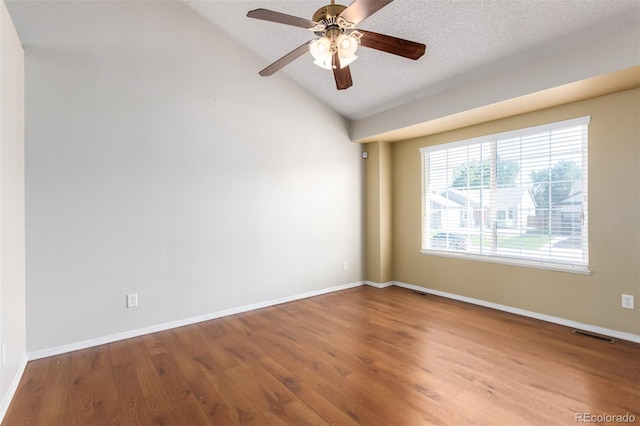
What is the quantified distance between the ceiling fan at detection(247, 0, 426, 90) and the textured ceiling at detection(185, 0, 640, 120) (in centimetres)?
80

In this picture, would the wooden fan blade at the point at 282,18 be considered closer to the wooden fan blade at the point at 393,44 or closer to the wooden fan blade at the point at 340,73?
the wooden fan blade at the point at 340,73

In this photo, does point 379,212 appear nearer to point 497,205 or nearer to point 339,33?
point 497,205

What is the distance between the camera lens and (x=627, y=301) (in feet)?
9.45

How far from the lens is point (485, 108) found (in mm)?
3324

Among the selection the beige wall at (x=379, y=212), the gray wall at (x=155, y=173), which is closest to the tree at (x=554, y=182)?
the beige wall at (x=379, y=212)

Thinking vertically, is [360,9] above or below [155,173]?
above

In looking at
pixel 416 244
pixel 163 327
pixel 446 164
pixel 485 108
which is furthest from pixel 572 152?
pixel 163 327

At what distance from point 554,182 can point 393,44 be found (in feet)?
7.98

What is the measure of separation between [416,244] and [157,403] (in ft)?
12.4

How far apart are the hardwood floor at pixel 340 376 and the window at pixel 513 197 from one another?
0.87 m

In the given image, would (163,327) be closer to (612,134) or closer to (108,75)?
(108,75)

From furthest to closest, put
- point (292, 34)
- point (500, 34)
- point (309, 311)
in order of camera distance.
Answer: point (309, 311) < point (292, 34) < point (500, 34)

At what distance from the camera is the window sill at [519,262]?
3.18 m

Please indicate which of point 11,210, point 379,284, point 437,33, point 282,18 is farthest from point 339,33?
point 379,284
